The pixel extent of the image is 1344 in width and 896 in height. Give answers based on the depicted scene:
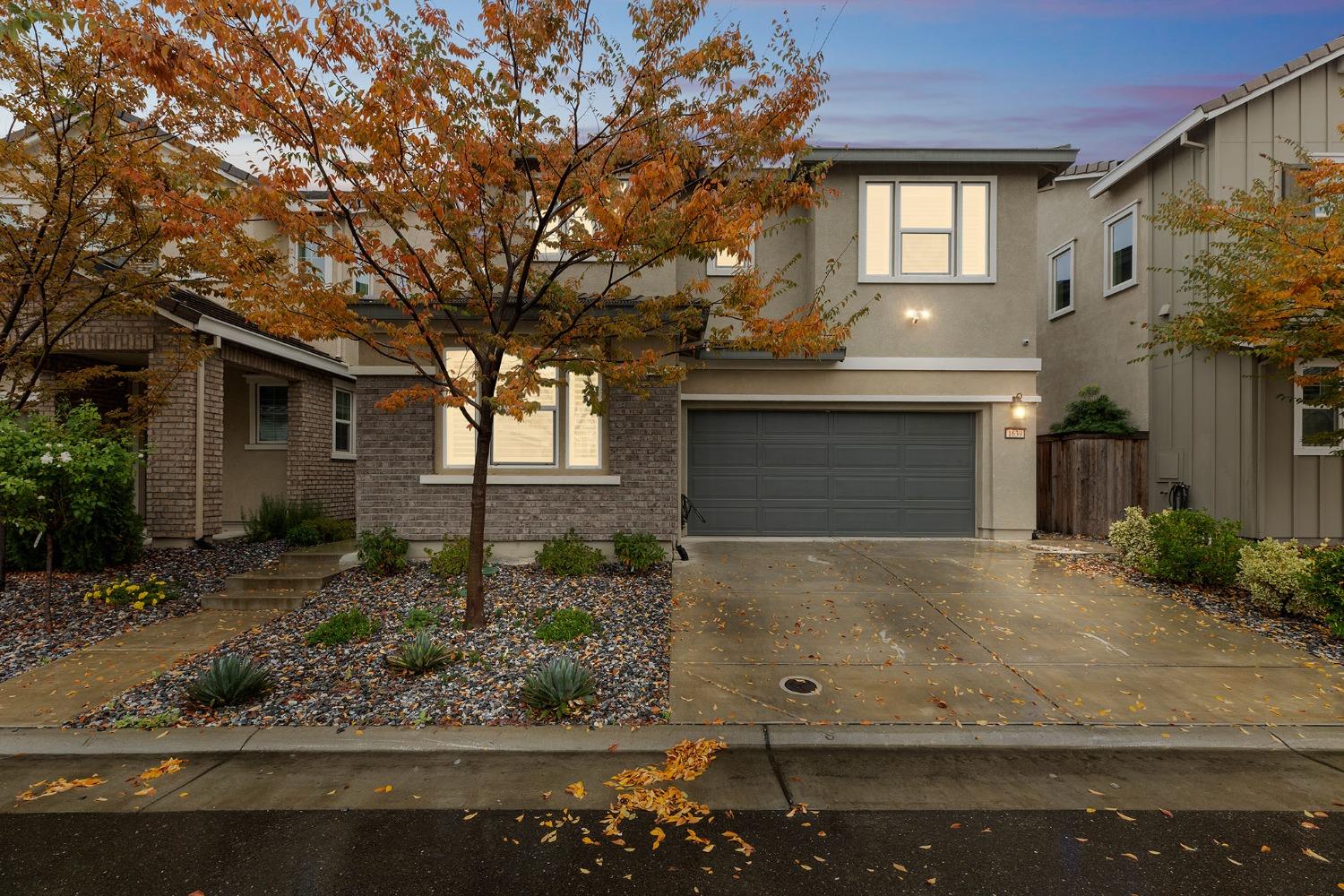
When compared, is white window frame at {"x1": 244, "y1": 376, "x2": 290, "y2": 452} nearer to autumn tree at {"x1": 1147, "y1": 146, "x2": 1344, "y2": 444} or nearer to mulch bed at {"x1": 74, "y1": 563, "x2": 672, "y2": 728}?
mulch bed at {"x1": 74, "y1": 563, "x2": 672, "y2": 728}

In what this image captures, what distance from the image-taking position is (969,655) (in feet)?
18.3

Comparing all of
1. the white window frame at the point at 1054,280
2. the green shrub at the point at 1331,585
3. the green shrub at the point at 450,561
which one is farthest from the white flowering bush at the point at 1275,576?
the green shrub at the point at 450,561

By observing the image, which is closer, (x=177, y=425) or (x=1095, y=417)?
(x=177, y=425)

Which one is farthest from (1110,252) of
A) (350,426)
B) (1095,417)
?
(350,426)

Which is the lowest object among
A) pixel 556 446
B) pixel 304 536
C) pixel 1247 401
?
pixel 304 536

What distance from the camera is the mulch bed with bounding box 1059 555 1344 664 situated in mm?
5843

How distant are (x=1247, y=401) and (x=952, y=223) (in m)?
5.36

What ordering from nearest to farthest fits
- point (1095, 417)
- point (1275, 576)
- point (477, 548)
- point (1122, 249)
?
point (477, 548) < point (1275, 576) < point (1095, 417) < point (1122, 249)

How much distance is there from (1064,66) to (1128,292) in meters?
18.7

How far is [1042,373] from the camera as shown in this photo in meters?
14.8

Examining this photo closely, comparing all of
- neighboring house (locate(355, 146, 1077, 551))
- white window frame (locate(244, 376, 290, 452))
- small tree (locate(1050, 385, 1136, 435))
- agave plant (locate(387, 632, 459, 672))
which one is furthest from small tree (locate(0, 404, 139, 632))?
small tree (locate(1050, 385, 1136, 435))

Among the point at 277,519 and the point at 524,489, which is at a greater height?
the point at 524,489

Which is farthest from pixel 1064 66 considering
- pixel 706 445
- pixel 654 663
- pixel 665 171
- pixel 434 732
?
pixel 434 732

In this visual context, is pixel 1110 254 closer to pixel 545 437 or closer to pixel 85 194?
pixel 545 437
